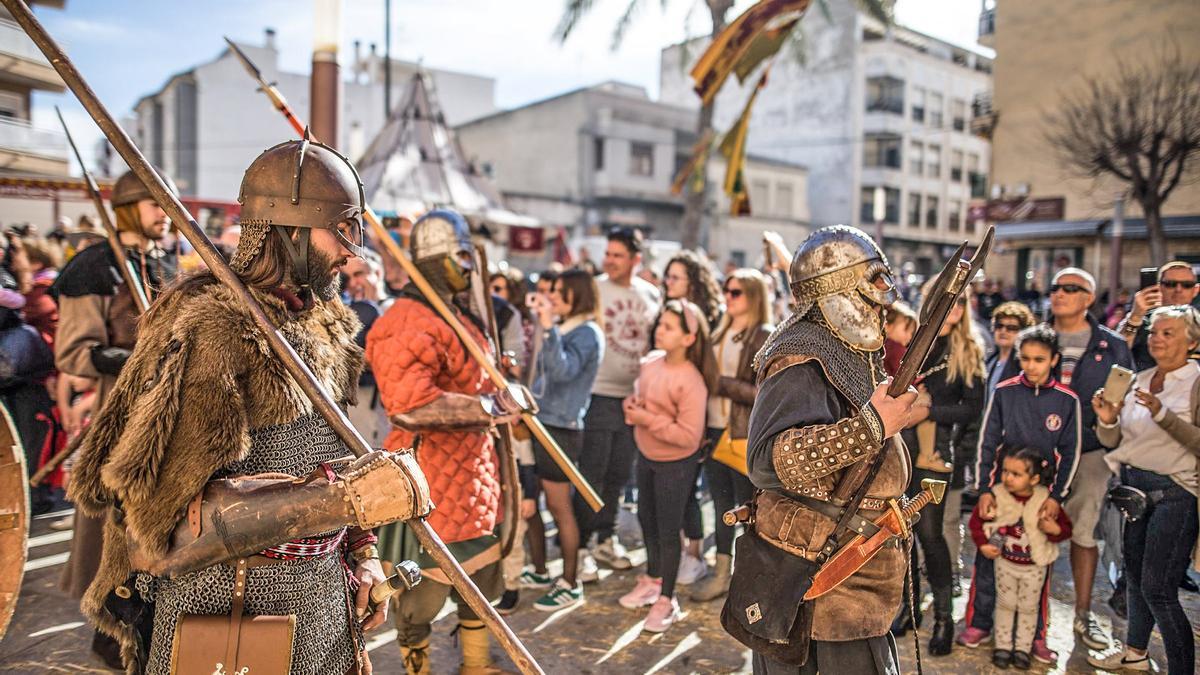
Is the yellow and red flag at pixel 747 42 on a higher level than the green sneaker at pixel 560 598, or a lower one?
higher

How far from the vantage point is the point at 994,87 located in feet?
79.6

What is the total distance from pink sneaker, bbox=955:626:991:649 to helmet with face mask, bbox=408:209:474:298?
347 cm

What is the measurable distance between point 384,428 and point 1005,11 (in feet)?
82.4

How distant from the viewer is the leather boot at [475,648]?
12.0 feet

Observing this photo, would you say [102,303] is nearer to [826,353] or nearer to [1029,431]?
[826,353]

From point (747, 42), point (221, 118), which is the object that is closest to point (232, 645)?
point (747, 42)

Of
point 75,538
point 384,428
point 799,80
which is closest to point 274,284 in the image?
point 75,538

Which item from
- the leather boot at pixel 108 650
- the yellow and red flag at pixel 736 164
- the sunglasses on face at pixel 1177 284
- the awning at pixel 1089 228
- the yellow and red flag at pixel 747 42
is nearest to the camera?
the leather boot at pixel 108 650

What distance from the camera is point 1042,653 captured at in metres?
4.39

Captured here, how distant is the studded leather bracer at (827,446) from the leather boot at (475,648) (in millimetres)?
1913

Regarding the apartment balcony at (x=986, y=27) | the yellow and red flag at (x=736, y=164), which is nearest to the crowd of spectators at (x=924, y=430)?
the yellow and red flag at (x=736, y=164)

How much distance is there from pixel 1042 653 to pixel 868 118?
39593 millimetres

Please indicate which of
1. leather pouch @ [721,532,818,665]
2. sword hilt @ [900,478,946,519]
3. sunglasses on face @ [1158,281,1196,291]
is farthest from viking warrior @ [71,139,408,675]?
sunglasses on face @ [1158,281,1196,291]

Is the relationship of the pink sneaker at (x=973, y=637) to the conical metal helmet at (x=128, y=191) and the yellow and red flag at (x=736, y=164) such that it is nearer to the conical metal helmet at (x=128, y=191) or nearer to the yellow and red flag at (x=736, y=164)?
the conical metal helmet at (x=128, y=191)
